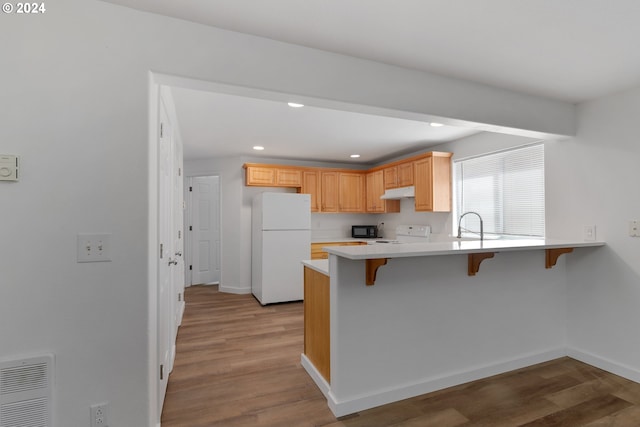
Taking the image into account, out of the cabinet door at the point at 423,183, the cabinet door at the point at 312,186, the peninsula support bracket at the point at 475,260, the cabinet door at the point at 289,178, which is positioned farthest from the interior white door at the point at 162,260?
the cabinet door at the point at 423,183

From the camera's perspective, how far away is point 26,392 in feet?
4.38

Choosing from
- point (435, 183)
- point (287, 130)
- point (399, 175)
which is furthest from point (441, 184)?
point (287, 130)

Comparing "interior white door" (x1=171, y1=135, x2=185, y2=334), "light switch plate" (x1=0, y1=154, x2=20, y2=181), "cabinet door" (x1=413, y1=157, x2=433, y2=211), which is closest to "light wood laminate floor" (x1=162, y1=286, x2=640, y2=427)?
"interior white door" (x1=171, y1=135, x2=185, y2=334)

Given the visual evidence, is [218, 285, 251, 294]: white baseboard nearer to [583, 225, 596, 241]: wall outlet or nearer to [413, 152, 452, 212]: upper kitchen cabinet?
[413, 152, 452, 212]: upper kitchen cabinet

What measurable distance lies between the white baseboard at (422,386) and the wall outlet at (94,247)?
1.66 m

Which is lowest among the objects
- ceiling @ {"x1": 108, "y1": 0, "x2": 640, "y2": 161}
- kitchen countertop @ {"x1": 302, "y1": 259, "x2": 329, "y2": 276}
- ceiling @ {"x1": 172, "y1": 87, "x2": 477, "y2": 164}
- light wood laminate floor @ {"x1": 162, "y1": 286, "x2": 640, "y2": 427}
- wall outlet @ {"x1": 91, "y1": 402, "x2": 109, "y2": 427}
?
light wood laminate floor @ {"x1": 162, "y1": 286, "x2": 640, "y2": 427}

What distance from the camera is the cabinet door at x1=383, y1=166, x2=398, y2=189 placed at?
5.18 metres

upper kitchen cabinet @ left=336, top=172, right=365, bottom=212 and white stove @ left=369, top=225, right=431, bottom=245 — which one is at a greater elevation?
upper kitchen cabinet @ left=336, top=172, right=365, bottom=212

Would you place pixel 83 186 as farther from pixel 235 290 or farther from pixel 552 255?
pixel 235 290

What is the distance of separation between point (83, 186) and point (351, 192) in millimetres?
4793

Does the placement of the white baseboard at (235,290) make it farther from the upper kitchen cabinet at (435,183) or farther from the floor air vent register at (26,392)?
the floor air vent register at (26,392)

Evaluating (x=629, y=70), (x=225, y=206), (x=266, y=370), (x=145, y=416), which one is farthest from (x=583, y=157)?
(x=225, y=206)

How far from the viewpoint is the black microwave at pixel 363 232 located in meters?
6.02

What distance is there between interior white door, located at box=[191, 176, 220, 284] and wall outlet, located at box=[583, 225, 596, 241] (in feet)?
18.8
